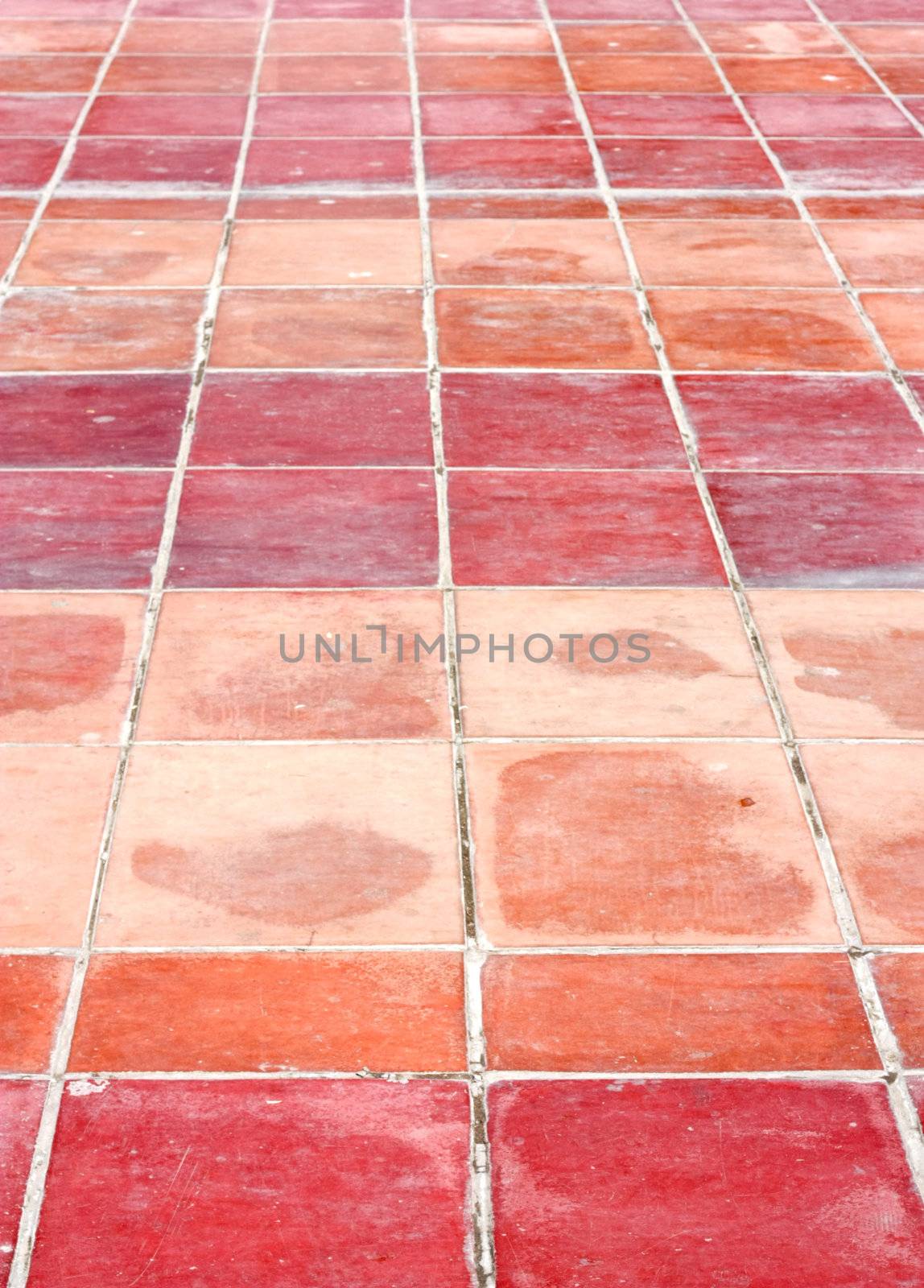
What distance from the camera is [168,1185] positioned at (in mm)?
3037

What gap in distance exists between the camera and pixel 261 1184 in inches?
120

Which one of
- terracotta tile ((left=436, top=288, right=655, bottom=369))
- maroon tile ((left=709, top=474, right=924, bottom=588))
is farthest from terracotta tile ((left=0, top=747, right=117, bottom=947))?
terracotta tile ((left=436, top=288, right=655, bottom=369))

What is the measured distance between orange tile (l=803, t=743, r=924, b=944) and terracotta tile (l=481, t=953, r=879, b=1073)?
0.21 metres

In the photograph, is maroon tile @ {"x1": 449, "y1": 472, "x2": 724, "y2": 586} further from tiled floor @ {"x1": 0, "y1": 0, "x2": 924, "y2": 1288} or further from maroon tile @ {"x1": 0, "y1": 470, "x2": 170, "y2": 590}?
maroon tile @ {"x1": 0, "y1": 470, "x2": 170, "y2": 590}

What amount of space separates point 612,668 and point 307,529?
121 cm

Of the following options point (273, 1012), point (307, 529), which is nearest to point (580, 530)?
point (307, 529)

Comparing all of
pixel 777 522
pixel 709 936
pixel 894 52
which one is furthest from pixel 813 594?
pixel 894 52

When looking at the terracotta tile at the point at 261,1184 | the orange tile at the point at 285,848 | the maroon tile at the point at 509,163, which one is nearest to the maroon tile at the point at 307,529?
the orange tile at the point at 285,848

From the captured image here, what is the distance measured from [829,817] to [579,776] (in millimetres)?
636

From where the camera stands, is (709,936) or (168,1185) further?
(709,936)

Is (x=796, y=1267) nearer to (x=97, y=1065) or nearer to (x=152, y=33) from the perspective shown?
(x=97, y=1065)

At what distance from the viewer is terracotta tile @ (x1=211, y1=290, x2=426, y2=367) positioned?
627cm

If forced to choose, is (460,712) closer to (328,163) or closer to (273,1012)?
(273,1012)

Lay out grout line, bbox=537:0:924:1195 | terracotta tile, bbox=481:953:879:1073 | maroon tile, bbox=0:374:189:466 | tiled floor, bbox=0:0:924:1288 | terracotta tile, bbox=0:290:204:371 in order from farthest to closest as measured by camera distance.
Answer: terracotta tile, bbox=0:290:204:371 < maroon tile, bbox=0:374:189:466 < terracotta tile, bbox=481:953:879:1073 < grout line, bbox=537:0:924:1195 < tiled floor, bbox=0:0:924:1288
